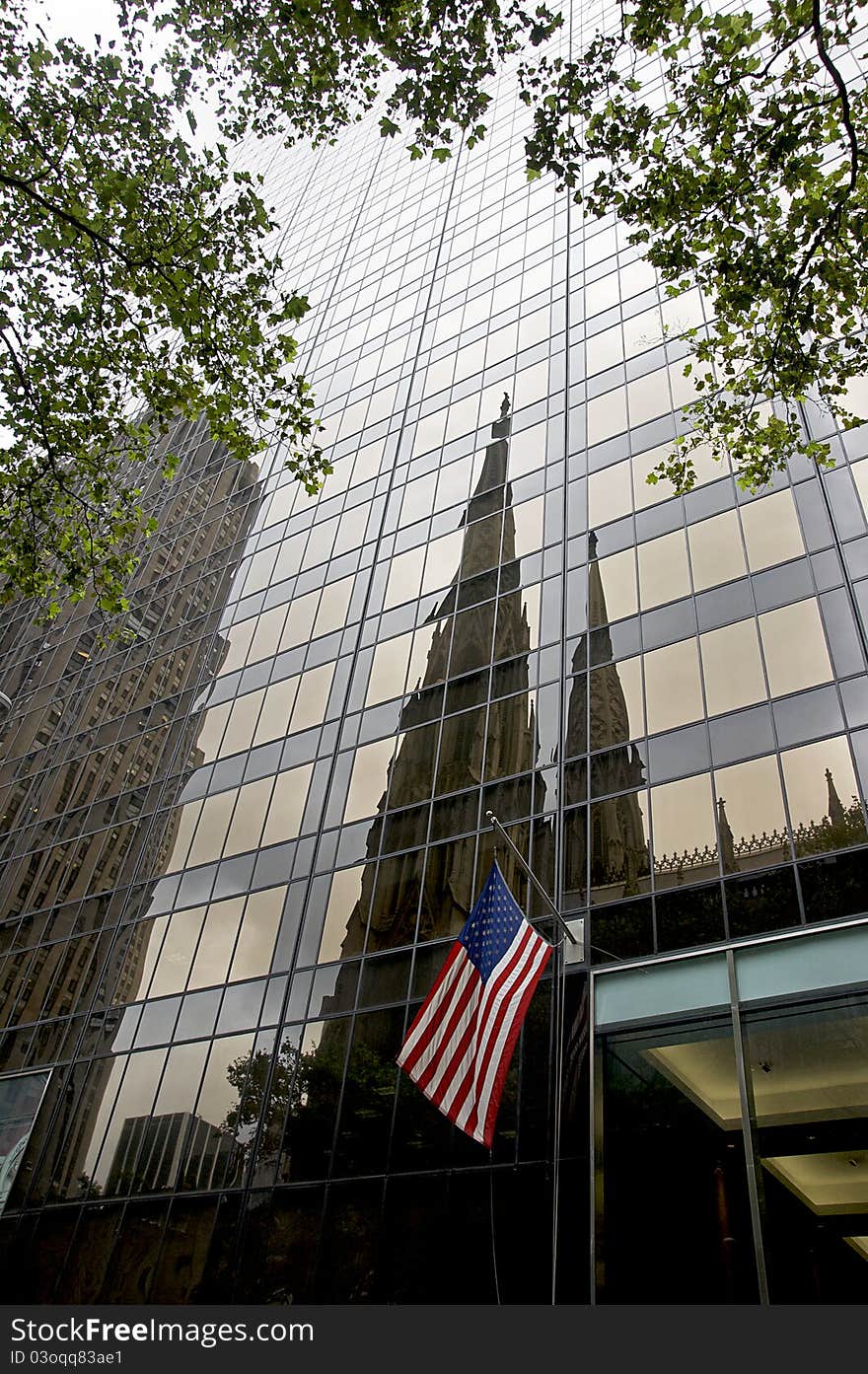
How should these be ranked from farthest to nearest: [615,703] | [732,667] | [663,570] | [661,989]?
1. [663,570]
2. [615,703]
3. [732,667]
4. [661,989]

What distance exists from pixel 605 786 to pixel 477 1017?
729cm

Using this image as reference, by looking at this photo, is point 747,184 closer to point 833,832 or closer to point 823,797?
point 823,797

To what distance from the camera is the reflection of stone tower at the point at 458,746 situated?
20344 millimetres

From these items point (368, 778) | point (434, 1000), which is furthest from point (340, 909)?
point (434, 1000)

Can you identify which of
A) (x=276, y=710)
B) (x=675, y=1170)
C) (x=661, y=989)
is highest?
(x=276, y=710)

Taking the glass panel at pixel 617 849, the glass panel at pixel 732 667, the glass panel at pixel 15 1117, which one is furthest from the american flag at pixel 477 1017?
the glass panel at pixel 15 1117

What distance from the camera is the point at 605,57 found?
1481 cm

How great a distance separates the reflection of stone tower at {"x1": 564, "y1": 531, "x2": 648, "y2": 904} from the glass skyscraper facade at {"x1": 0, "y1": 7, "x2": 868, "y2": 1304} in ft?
0.28

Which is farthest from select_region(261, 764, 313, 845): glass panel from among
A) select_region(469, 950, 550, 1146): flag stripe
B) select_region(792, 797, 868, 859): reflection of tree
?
select_region(792, 797, 868, 859): reflection of tree

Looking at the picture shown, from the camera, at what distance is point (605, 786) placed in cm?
1898

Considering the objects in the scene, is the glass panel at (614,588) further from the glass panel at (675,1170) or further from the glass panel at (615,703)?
the glass panel at (675,1170)

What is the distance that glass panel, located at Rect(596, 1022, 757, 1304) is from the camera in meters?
13.4

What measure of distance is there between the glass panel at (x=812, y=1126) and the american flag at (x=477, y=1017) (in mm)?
4175

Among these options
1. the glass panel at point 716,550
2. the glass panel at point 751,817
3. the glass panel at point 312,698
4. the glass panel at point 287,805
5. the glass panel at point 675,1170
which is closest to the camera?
the glass panel at point 675,1170
